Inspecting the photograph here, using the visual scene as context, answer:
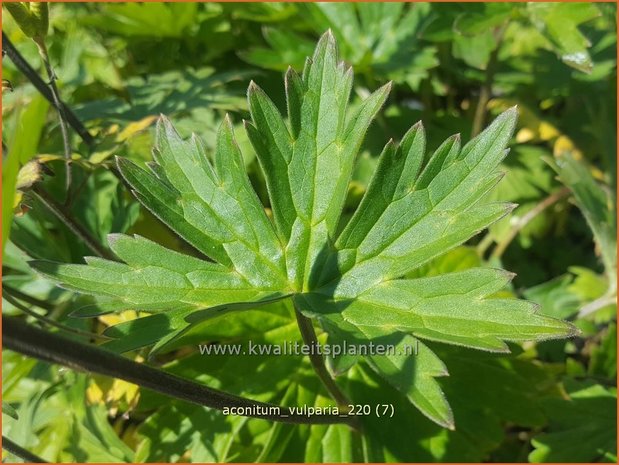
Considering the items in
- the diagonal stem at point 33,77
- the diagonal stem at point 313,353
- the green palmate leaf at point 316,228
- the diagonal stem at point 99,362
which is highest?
the diagonal stem at point 33,77

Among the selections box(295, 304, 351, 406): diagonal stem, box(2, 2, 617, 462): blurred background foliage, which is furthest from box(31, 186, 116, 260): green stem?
box(295, 304, 351, 406): diagonal stem

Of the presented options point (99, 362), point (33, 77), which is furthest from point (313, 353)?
point (33, 77)

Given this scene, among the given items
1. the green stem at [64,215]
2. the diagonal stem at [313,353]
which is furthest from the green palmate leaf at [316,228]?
the green stem at [64,215]

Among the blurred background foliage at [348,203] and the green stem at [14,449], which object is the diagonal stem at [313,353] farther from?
the green stem at [14,449]

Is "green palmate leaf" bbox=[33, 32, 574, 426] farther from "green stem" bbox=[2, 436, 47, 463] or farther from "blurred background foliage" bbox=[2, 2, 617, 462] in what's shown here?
"green stem" bbox=[2, 436, 47, 463]

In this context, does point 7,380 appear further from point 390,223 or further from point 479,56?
point 479,56

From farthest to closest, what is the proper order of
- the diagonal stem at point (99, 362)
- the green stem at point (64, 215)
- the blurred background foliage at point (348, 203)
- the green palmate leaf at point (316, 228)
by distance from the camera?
the blurred background foliage at point (348, 203)
the green stem at point (64, 215)
the green palmate leaf at point (316, 228)
the diagonal stem at point (99, 362)
